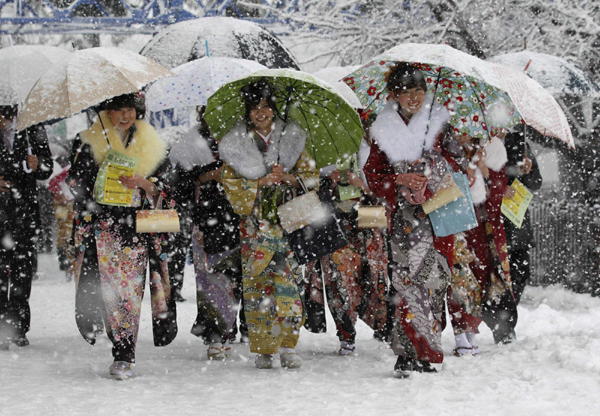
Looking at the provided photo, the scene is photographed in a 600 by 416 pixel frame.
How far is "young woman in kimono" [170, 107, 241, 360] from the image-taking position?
20.0 ft

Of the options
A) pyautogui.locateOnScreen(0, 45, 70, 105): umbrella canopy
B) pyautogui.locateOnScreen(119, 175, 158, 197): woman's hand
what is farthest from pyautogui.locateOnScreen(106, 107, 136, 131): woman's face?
pyautogui.locateOnScreen(0, 45, 70, 105): umbrella canopy

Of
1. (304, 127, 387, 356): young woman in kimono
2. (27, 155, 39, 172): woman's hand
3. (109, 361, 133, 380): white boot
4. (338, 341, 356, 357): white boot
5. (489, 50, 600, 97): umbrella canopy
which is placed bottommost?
(338, 341, 356, 357): white boot

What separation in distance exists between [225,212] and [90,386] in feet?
5.51

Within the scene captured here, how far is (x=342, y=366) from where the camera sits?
227 inches

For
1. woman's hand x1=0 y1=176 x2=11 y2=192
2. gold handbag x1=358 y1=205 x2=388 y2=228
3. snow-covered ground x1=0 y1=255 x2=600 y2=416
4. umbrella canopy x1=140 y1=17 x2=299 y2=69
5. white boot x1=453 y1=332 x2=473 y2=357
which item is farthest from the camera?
umbrella canopy x1=140 y1=17 x2=299 y2=69

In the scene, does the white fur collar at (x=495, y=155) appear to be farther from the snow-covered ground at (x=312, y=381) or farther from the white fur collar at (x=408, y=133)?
the snow-covered ground at (x=312, y=381)

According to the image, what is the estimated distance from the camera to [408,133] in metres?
5.40

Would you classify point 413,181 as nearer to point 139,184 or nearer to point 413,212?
point 413,212

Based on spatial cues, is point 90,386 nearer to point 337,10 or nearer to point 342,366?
point 342,366

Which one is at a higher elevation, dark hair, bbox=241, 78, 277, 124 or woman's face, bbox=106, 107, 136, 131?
dark hair, bbox=241, 78, 277, 124

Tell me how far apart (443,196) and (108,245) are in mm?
2269

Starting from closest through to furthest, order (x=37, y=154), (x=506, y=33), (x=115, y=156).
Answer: (x=115, y=156)
(x=37, y=154)
(x=506, y=33)

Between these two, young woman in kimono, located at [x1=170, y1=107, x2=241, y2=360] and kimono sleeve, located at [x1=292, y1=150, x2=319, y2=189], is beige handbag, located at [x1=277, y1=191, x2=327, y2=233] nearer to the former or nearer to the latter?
kimono sleeve, located at [x1=292, y1=150, x2=319, y2=189]

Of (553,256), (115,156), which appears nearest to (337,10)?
(553,256)
